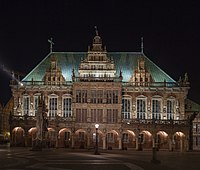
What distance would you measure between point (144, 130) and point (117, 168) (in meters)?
49.3

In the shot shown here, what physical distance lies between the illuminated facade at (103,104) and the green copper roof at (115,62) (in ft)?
0.61

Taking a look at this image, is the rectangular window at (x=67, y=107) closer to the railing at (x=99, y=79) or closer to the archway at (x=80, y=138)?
the archway at (x=80, y=138)

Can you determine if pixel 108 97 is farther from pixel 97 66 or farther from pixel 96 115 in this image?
pixel 97 66

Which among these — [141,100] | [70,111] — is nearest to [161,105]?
[141,100]

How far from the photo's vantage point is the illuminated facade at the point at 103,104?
74938mm

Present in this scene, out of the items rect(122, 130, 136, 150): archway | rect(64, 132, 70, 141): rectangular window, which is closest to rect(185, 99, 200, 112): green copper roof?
rect(122, 130, 136, 150): archway

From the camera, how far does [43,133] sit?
56.2m

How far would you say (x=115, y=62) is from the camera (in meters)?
84.8

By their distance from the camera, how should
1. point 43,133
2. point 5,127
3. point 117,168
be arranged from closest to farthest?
point 117,168
point 43,133
point 5,127

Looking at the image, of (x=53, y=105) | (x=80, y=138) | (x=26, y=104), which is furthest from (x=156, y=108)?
(x=26, y=104)

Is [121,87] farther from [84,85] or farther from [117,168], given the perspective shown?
[117,168]

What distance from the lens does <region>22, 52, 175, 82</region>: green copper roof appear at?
82.8 m

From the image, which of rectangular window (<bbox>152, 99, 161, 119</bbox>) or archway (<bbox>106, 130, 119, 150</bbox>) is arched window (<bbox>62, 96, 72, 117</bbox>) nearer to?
archway (<bbox>106, 130, 119, 150</bbox>)

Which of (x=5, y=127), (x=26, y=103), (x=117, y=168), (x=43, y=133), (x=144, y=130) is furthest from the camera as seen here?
(x=5, y=127)
